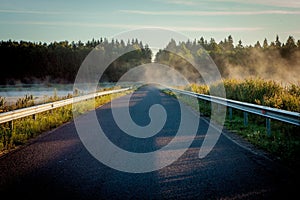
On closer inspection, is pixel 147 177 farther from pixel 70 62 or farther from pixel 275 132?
pixel 70 62

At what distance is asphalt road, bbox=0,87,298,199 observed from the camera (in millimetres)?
3988

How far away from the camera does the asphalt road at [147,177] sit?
3.99 metres

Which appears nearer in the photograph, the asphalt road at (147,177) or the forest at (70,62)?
the asphalt road at (147,177)

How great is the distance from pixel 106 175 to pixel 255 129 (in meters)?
5.99

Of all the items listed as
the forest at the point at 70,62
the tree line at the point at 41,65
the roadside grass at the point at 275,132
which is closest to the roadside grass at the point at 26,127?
the roadside grass at the point at 275,132

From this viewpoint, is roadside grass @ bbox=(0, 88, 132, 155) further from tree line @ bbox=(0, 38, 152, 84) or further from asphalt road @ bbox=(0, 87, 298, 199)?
tree line @ bbox=(0, 38, 152, 84)

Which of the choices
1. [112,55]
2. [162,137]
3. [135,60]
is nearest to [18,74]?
[112,55]

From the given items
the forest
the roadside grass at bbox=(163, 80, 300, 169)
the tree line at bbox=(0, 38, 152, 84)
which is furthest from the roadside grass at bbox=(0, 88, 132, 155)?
the tree line at bbox=(0, 38, 152, 84)

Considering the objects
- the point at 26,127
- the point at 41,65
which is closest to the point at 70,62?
the point at 41,65

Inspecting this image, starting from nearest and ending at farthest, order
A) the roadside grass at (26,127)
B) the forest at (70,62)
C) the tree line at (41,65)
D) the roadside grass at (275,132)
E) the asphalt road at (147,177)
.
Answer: the asphalt road at (147,177)
the roadside grass at (275,132)
the roadside grass at (26,127)
the forest at (70,62)
the tree line at (41,65)

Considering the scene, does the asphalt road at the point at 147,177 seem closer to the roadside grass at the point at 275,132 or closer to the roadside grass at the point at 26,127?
the roadside grass at the point at 275,132

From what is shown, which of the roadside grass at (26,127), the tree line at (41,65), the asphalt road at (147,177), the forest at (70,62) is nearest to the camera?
the asphalt road at (147,177)

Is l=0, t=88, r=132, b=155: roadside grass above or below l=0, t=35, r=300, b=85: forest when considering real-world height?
below

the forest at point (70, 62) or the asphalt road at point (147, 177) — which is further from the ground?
the forest at point (70, 62)
